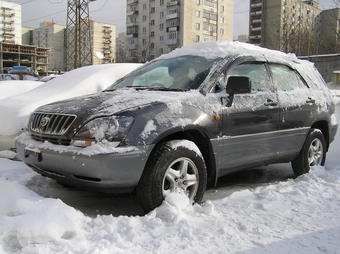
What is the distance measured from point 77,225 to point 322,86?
4.10 m

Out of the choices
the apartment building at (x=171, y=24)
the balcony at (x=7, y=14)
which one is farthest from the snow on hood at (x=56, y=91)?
the balcony at (x=7, y=14)

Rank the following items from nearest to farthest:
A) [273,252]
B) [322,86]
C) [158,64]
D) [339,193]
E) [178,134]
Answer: [273,252], [178,134], [339,193], [158,64], [322,86]

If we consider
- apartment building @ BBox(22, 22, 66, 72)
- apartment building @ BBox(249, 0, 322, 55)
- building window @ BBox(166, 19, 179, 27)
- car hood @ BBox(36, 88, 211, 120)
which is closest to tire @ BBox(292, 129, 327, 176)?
car hood @ BBox(36, 88, 211, 120)

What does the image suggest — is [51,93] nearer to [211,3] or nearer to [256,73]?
[256,73]

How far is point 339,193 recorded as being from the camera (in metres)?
3.90

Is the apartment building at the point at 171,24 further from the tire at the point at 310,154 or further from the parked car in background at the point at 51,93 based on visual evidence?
the tire at the point at 310,154

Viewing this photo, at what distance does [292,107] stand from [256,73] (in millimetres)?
668

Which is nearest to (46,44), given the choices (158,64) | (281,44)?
(281,44)

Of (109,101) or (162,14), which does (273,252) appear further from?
(162,14)

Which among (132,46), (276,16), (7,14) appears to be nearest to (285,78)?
(132,46)

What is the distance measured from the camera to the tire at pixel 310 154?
4.70m

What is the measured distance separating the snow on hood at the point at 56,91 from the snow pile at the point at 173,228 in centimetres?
175

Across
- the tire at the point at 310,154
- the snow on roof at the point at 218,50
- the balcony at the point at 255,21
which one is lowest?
the tire at the point at 310,154

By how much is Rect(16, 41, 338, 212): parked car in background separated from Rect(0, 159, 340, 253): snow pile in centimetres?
25
